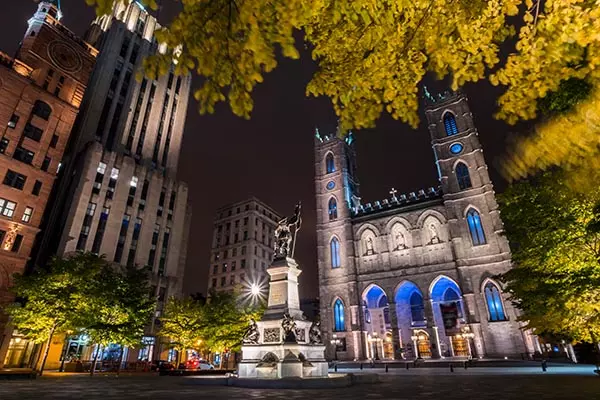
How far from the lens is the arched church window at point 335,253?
50469 millimetres

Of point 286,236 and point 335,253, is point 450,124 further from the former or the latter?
point 286,236

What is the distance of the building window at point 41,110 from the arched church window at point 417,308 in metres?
51.8

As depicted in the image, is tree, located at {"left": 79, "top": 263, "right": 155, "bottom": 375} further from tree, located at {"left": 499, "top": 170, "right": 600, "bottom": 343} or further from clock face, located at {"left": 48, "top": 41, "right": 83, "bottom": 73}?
tree, located at {"left": 499, "top": 170, "right": 600, "bottom": 343}

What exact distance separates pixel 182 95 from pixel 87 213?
3122 centimetres

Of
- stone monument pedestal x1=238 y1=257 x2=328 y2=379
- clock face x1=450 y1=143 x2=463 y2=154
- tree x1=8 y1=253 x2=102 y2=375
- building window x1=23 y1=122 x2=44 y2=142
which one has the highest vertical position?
clock face x1=450 y1=143 x2=463 y2=154

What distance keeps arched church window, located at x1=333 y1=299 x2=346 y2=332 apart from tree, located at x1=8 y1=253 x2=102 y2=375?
32.8 m

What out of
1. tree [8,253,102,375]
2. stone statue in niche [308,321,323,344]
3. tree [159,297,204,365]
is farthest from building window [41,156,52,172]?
stone statue in niche [308,321,323,344]

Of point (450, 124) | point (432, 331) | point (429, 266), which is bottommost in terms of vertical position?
point (432, 331)

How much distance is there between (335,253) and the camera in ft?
169

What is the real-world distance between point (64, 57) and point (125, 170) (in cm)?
1547

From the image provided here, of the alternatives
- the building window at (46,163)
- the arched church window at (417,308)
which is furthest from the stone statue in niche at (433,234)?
the building window at (46,163)

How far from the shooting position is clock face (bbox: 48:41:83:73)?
38.6 m

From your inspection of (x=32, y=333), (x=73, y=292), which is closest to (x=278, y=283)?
(x=73, y=292)

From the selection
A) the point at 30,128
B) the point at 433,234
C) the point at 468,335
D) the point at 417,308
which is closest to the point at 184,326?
the point at 30,128
